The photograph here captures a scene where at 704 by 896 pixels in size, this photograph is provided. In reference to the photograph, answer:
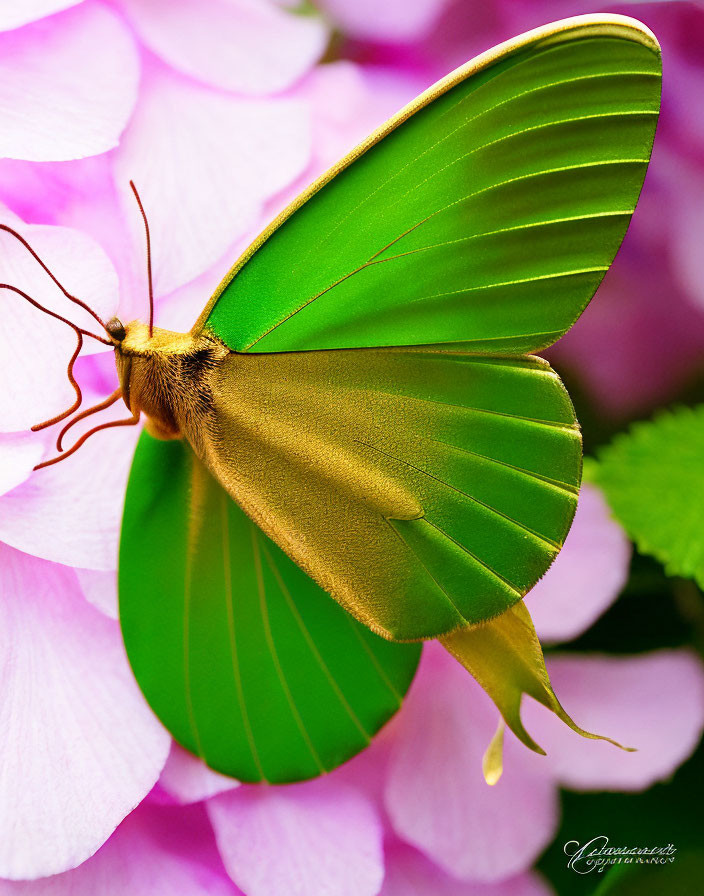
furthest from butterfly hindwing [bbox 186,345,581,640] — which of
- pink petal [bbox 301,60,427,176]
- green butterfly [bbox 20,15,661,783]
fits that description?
pink petal [bbox 301,60,427,176]

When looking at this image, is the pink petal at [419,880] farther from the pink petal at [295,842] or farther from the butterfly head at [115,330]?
the butterfly head at [115,330]

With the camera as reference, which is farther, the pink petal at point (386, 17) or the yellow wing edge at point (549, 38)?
the pink petal at point (386, 17)

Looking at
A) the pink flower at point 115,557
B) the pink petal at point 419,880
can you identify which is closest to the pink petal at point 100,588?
the pink flower at point 115,557

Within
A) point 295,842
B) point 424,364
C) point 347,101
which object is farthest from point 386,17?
point 295,842

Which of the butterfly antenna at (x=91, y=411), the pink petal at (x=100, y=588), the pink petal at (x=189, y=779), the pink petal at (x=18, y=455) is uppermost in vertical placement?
the butterfly antenna at (x=91, y=411)

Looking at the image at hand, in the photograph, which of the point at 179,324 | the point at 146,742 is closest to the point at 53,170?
the point at 179,324

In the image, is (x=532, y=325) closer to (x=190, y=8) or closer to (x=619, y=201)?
(x=619, y=201)
